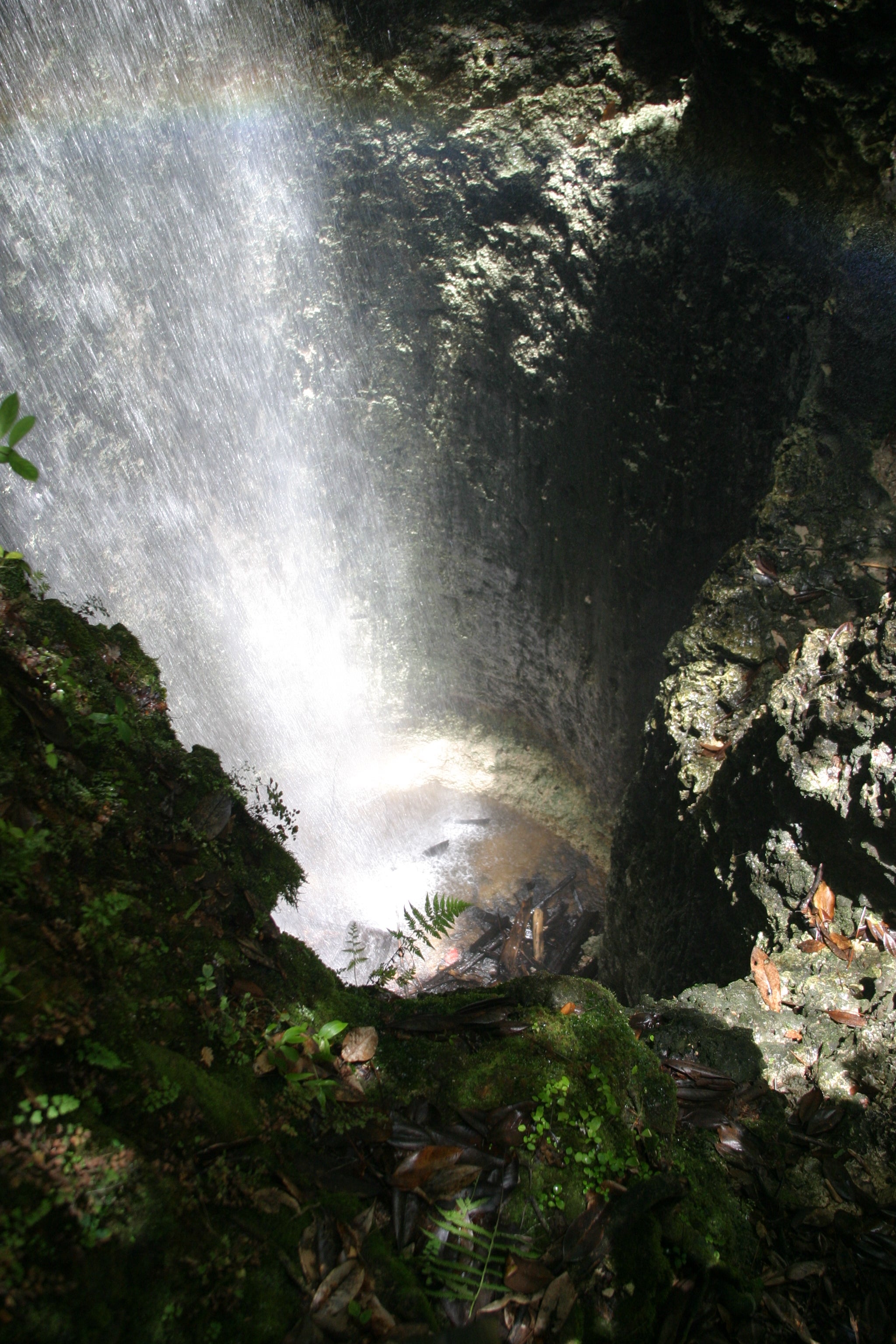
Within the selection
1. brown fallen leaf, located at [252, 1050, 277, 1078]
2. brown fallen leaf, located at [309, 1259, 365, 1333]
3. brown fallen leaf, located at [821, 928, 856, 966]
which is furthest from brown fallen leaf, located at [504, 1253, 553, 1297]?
brown fallen leaf, located at [821, 928, 856, 966]

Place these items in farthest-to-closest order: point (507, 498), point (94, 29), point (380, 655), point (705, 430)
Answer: point (380, 655) < point (507, 498) < point (94, 29) < point (705, 430)

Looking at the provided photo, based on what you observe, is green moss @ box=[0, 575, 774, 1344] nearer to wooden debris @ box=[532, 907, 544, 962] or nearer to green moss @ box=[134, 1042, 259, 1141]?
green moss @ box=[134, 1042, 259, 1141]

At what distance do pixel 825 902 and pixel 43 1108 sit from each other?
2412mm

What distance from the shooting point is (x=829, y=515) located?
3072 millimetres

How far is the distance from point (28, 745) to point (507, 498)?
445cm

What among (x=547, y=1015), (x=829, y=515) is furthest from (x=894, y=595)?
(x=547, y=1015)

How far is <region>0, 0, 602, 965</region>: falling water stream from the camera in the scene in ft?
15.4

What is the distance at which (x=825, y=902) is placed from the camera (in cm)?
243

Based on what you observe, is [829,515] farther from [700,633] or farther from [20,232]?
[20,232]

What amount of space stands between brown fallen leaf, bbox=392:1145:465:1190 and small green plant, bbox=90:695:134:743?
1070 mm

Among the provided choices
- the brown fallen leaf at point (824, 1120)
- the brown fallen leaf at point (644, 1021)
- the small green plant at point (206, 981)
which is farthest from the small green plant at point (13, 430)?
the brown fallen leaf at point (824, 1120)

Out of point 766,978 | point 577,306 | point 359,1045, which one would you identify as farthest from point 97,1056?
point 577,306

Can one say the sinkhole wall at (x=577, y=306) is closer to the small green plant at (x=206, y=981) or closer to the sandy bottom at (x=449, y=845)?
the sandy bottom at (x=449, y=845)

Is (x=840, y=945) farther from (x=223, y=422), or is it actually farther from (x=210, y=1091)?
(x=223, y=422)
